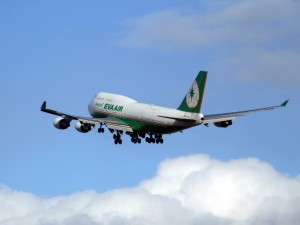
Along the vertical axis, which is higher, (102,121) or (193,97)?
(193,97)

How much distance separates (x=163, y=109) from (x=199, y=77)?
8.23 metres

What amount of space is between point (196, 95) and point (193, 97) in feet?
1.67

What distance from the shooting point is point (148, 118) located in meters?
164

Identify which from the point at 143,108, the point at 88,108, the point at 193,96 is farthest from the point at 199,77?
the point at 88,108

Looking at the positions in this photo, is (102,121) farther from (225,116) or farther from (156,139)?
(225,116)

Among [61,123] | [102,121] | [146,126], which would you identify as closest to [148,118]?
[146,126]

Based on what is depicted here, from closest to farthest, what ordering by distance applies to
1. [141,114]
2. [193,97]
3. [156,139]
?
[193,97]
[156,139]
[141,114]

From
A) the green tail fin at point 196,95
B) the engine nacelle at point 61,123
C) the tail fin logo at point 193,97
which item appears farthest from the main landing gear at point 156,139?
the engine nacelle at point 61,123

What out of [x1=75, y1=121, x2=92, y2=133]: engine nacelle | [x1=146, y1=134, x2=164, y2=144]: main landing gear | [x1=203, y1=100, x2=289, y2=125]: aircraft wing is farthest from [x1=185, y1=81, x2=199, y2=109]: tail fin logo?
[x1=75, y1=121, x2=92, y2=133]: engine nacelle

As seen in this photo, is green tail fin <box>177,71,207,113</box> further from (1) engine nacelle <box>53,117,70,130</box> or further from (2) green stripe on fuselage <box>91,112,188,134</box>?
(1) engine nacelle <box>53,117,70,130</box>

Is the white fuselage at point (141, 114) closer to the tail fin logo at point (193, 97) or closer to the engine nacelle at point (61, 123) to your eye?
the tail fin logo at point (193, 97)

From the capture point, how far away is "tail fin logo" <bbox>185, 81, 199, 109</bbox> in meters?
157

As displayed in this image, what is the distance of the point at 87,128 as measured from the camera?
164m

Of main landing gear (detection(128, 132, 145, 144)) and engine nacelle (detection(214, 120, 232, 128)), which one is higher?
engine nacelle (detection(214, 120, 232, 128))
